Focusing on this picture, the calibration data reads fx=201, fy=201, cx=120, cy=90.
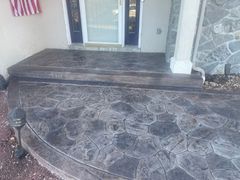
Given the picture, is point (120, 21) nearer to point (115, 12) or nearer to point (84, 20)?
point (115, 12)

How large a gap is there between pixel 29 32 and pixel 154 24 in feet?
8.80

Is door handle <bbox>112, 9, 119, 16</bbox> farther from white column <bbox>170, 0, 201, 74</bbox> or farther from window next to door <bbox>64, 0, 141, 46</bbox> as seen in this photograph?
white column <bbox>170, 0, 201, 74</bbox>

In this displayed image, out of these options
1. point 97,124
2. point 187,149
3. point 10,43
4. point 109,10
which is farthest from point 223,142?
point 10,43

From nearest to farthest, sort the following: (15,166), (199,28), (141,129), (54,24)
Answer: (15,166) < (141,129) < (199,28) < (54,24)

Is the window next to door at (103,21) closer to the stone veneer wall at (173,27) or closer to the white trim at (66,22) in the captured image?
the white trim at (66,22)

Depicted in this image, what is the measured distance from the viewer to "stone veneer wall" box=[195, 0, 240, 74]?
349 centimetres

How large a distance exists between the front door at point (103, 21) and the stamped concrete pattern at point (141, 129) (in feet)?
5.54

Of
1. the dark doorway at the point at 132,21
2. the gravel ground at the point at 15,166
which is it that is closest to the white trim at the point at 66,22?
the dark doorway at the point at 132,21

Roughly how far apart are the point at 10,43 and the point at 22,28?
471mm

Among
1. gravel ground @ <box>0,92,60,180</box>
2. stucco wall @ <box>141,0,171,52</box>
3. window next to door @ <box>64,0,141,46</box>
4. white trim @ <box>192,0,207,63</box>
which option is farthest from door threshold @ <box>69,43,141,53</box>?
gravel ground @ <box>0,92,60,180</box>

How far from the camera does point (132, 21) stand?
4414mm

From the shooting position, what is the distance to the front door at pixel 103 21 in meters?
4.40

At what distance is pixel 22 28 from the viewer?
13.4ft

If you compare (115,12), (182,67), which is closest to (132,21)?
(115,12)
